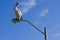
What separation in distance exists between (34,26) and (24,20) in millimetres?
802

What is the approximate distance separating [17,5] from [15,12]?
0.46 m

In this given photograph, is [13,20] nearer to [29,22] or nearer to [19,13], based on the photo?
[19,13]

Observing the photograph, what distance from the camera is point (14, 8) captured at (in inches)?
527

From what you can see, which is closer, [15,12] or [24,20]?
[15,12]

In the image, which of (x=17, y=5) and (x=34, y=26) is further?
(x=34, y=26)

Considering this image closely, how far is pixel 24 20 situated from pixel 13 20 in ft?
3.39

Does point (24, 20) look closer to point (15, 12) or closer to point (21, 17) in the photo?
point (21, 17)

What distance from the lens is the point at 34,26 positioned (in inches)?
588

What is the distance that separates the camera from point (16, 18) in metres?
14.1

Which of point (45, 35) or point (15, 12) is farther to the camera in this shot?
point (45, 35)

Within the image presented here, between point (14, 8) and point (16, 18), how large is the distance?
36.4 inches

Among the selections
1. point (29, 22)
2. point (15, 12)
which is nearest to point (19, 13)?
point (15, 12)

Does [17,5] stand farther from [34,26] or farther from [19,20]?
[34,26]

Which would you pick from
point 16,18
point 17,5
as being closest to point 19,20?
point 16,18
